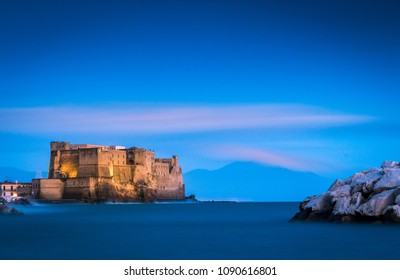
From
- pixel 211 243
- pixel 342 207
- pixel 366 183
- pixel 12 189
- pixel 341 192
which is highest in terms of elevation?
pixel 12 189

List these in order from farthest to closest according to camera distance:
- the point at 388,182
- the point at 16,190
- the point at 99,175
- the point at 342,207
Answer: the point at 16,190 < the point at 99,175 < the point at 342,207 < the point at 388,182

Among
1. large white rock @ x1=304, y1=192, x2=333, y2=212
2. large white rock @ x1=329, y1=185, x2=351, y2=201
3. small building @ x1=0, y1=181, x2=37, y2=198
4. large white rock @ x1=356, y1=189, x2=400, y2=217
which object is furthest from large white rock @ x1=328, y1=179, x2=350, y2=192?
small building @ x1=0, y1=181, x2=37, y2=198

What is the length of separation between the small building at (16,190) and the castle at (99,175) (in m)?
1.38

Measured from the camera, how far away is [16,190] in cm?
7156

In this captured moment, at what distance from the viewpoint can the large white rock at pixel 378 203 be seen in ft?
71.6

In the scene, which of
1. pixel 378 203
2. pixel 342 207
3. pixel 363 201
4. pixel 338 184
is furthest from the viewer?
pixel 338 184

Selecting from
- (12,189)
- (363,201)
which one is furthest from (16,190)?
(363,201)

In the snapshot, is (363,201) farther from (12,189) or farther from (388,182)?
(12,189)

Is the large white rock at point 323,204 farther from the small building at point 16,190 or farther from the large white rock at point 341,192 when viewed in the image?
the small building at point 16,190

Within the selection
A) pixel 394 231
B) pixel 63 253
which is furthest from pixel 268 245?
pixel 63 253

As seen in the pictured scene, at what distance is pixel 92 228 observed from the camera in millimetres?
25562

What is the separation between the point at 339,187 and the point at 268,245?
7.52m

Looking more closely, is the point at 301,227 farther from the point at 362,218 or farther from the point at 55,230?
the point at 55,230

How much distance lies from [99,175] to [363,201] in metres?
46.6
